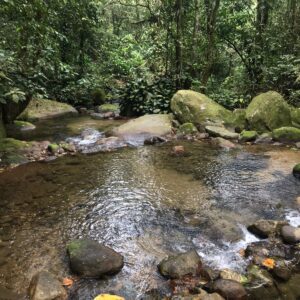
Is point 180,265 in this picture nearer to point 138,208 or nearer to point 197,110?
point 138,208

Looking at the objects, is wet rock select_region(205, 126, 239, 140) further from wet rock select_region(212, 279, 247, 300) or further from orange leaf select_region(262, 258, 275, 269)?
wet rock select_region(212, 279, 247, 300)

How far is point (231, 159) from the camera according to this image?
7703 mm

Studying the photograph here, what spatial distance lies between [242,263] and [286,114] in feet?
22.3

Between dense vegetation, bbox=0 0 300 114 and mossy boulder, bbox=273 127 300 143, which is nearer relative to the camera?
mossy boulder, bbox=273 127 300 143

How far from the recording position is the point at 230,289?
336 cm

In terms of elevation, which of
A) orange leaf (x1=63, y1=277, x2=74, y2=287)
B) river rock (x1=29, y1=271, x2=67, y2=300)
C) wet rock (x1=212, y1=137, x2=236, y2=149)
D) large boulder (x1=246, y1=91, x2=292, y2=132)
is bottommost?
wet rock (x1=212, y1=137, x2=236, y2=149)

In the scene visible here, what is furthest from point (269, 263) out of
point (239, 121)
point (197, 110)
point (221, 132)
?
point (197, 110)

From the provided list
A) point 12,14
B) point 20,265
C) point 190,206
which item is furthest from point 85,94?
point 20,265

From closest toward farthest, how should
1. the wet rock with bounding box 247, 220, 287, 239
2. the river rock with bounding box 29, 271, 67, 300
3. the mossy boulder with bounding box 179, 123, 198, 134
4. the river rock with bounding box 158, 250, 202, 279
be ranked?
the river rock with bounding box 29, 271, 67, 300
the river rock with bounding box 158, 250, 202, 279
the wet rock with bounding box 247, 220, 287, 239
the mossy boulder with bounding box 179, 123, 198, 134

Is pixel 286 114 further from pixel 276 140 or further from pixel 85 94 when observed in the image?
pixel 85 94

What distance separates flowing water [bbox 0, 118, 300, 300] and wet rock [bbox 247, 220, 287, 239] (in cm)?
11

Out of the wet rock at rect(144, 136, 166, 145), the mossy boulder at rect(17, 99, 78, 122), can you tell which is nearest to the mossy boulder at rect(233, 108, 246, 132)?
the wet rock at rect(144, 136, 166, 145)

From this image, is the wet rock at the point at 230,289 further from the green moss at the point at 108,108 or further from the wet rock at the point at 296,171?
the green moss at the point at 108,108

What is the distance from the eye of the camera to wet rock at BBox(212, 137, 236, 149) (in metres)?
8.68
